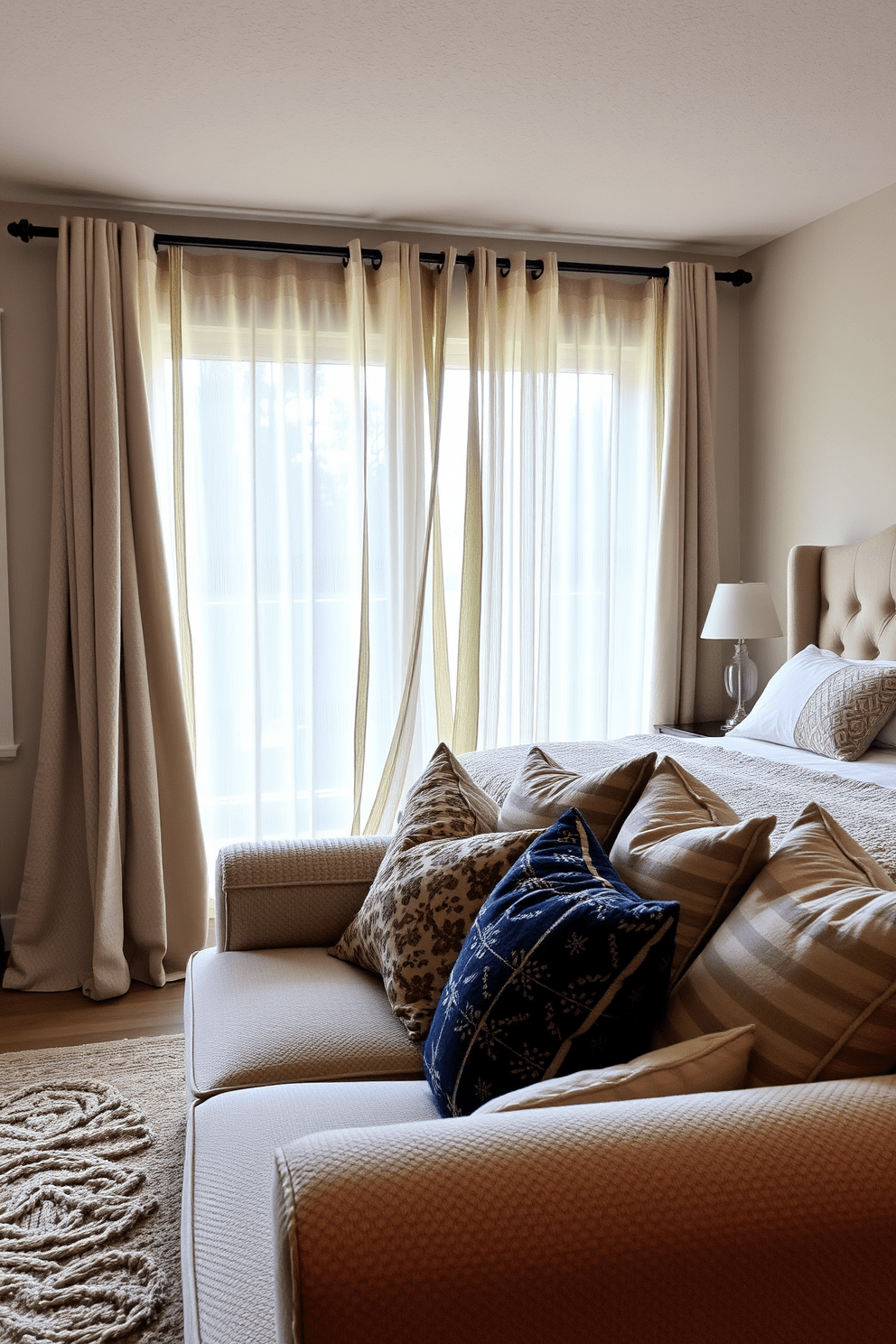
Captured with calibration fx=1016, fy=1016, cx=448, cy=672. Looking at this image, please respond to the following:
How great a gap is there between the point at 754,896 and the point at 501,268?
3.22 metres

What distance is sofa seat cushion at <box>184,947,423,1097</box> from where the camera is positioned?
1664mm

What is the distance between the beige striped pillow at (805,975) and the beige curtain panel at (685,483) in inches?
112

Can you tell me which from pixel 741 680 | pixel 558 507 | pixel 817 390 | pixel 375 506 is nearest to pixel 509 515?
pixel 558 507

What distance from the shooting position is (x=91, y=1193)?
2.09 m

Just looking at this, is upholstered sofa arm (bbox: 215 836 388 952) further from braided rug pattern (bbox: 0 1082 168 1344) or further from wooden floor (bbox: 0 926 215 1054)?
wooden floor (bbox: 0 926 215 1054)

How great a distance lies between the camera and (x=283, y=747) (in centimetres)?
376

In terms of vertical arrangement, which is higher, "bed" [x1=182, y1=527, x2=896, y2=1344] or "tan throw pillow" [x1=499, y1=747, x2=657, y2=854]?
"tan throw pillow" [x1=499, y1=747, x2=657, y2=854]

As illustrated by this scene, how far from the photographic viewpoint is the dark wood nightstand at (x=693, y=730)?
3.77 m

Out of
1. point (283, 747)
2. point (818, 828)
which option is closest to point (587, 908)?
point (818, 828)

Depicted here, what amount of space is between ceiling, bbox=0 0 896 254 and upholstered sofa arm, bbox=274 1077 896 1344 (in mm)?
2354

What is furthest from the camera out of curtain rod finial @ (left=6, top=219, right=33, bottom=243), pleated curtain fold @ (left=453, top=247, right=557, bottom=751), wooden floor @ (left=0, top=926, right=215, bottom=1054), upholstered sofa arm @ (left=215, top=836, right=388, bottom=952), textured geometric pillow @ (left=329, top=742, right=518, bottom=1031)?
pleated curtain fold @ (left=453, top=247, right=557, bottom=751)

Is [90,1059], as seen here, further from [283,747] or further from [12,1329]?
[283,747]

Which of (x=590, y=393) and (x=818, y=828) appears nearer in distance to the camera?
(x=818, y=828)

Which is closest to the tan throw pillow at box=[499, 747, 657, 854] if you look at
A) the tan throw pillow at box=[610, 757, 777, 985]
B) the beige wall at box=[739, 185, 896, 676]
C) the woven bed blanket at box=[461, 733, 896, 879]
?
the tan throw pillow at box=[610, 757, 777, 985]
